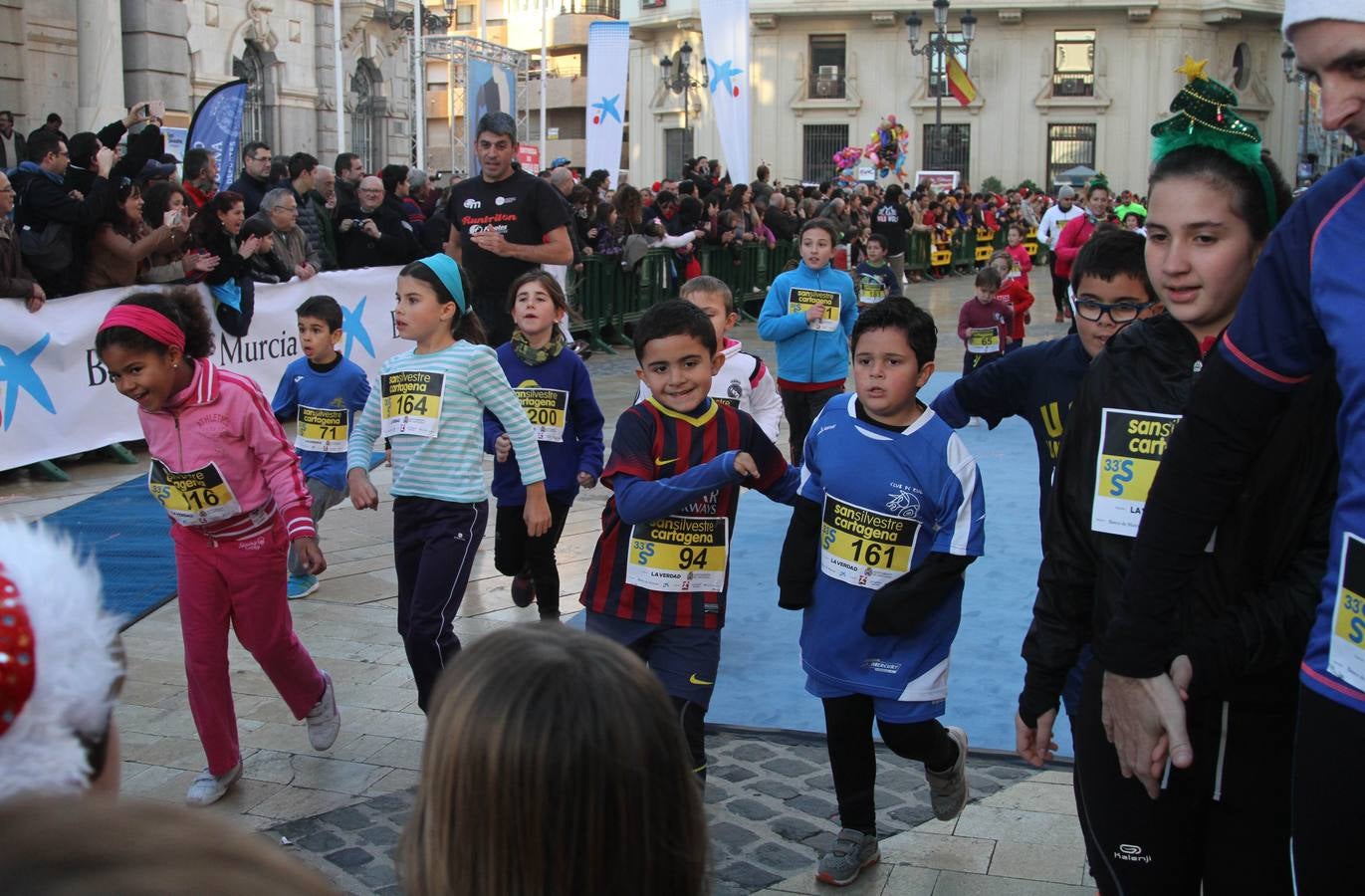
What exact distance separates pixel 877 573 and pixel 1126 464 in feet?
4.50

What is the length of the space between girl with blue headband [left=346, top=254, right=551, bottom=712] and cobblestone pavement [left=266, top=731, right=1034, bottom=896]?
1.98 feet

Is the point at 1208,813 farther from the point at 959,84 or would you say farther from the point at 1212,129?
the point at 959,84

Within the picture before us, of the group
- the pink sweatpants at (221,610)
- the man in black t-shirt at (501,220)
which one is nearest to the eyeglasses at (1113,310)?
the pink sweatpants at (221,610)

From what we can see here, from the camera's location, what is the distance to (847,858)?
158 inches

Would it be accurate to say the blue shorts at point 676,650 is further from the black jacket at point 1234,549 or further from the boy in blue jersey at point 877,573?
the black jacket at point 1234,549

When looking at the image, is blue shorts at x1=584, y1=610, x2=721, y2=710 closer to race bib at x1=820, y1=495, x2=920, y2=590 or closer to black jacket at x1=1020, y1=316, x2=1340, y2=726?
race bib at x1=820, y1=495, x2=920, y2=590

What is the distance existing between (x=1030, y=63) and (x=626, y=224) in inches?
1698

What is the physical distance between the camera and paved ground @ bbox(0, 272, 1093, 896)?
415cm

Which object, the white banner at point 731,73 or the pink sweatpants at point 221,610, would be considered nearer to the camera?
the pink sweatpants at point 221,610

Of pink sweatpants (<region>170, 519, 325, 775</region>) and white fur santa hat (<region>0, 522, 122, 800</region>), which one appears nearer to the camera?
white fur santa hat (<region>0, 522, 122, 800</region>)

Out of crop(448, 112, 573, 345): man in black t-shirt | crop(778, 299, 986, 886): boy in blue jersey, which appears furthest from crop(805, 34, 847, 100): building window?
crop(778, 299, 986, 886): boy in blue jersey

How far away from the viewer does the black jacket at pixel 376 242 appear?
13445 millimetres

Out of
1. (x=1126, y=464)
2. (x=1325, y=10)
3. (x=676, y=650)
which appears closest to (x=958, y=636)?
(x=676, y=650)

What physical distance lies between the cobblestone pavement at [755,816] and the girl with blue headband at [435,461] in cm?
60
